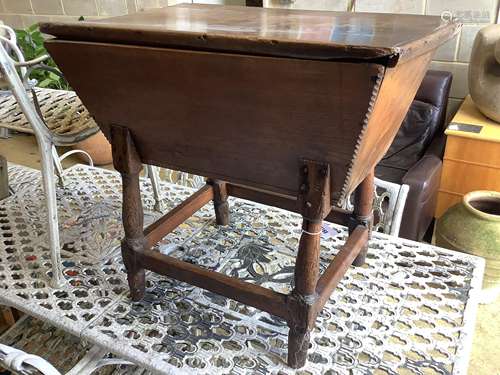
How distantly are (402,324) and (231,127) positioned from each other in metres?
0.66

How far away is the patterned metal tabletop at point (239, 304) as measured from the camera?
1037 mm

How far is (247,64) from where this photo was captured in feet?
2.59

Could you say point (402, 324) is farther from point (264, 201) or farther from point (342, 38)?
point (342, 38)

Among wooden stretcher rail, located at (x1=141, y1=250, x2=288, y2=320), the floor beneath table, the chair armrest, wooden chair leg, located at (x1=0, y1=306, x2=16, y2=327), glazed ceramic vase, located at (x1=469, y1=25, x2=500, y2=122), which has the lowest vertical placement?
the floor beneath table

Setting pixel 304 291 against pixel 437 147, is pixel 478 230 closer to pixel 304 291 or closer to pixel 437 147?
pixel 437 147

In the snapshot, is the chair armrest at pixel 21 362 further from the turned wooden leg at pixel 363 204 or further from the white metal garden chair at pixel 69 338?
the turned wooden leg at pixel 363 204

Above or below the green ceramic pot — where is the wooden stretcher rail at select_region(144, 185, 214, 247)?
above

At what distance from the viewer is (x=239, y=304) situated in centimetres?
122

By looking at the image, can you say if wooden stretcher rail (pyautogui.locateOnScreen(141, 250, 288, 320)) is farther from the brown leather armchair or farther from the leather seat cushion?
the leather seat cushion

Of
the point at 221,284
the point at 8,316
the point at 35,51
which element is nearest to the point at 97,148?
the point at 35,51

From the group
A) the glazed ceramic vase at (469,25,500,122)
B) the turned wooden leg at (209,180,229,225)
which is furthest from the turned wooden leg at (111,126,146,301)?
the glazed ceramic vase at (469,25,500,122)

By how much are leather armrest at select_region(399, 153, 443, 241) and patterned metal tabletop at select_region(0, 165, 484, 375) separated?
430mm

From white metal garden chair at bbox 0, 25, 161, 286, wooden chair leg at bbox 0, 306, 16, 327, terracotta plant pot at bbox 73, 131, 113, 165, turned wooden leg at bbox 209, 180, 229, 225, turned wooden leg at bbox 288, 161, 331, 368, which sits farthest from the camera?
terracotta plant pot at bbox 73, 131, 113, 165

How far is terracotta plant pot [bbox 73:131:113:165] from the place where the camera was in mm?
2684
